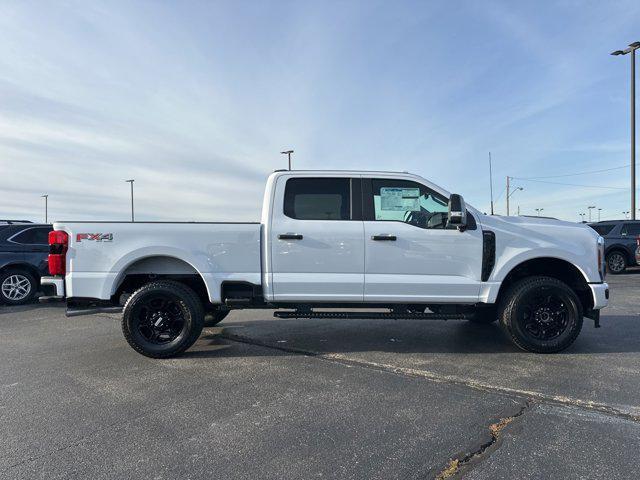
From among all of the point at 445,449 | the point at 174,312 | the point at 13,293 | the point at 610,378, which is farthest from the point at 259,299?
the point at 13,293

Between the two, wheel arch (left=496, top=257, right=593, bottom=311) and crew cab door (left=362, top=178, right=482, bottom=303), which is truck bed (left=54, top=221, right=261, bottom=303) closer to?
crew cab door (left=362, top=178, right=482, bottom=303)

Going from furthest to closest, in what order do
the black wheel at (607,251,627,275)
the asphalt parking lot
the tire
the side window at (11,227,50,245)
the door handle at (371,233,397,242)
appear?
1. the black wheel at (607,251,627,275)
2. the side window at (11,227,50,245)
3. the tire
4. the door handle at (371,233,397,242)
5. the asphalt parking lot

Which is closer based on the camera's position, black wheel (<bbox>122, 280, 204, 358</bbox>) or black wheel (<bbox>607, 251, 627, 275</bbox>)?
black wheel (<bbox>122, 280, 204, 358</bbox>)

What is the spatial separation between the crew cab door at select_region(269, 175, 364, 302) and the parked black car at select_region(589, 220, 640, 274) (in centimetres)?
1275

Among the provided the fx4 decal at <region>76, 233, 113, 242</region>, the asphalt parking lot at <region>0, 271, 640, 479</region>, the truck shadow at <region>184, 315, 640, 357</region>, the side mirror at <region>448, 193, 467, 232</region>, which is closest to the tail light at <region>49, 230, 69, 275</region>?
the fx4 decal at <region>76, 233, 113, 242</region>

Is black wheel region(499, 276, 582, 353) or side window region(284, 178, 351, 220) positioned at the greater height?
side window region(284, 178, 351, 220)

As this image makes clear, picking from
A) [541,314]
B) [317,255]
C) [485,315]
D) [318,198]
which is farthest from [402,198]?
[485,315]

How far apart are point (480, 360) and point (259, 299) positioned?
8.34 ft

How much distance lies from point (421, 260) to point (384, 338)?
1430 mm

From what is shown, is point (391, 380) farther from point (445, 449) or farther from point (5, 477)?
Result: point (5, 477)

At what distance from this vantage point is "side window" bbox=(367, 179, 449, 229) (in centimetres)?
512

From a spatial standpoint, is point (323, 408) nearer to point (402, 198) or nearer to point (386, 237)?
point (386, 237)

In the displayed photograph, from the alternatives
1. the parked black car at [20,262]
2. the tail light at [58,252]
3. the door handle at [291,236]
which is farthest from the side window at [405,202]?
the parked black car at [20,262]

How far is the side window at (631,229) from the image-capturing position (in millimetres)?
14422
